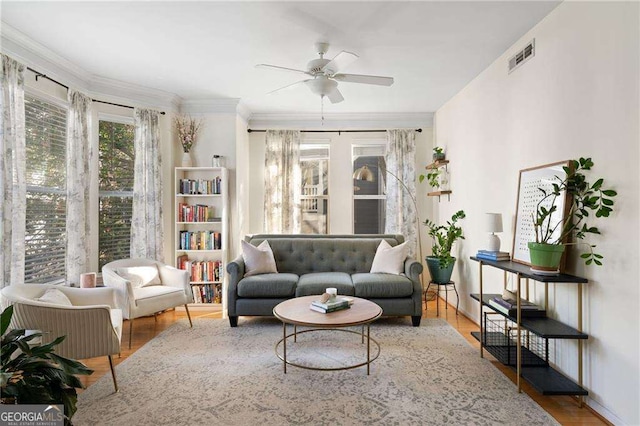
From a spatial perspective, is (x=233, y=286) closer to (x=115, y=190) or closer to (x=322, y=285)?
(x=322, y=285)

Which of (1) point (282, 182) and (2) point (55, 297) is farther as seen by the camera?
(1) point (282, 182)

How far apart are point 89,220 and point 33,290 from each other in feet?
4.97

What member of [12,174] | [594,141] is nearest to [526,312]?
[594,141]

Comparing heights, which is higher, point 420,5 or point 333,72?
point 420,5

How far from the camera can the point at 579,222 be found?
2357 mm

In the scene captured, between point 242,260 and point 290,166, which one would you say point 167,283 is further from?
point 290,166

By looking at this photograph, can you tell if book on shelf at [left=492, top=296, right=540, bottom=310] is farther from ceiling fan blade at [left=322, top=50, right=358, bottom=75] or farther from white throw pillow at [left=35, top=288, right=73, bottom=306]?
white throw pillow at [left=35, top=288, right=73, bottom=306]

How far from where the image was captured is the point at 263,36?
10.2 feet

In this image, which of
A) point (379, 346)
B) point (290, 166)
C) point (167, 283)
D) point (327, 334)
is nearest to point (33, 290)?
point (167, 283)

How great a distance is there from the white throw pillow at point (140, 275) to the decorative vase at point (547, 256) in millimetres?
3760

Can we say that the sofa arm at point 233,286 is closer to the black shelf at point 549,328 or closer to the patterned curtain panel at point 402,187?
the patterned curtain panel at point 402,187

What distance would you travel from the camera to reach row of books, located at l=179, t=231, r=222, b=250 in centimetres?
474

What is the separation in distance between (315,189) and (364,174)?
0.85m

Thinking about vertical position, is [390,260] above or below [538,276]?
below
